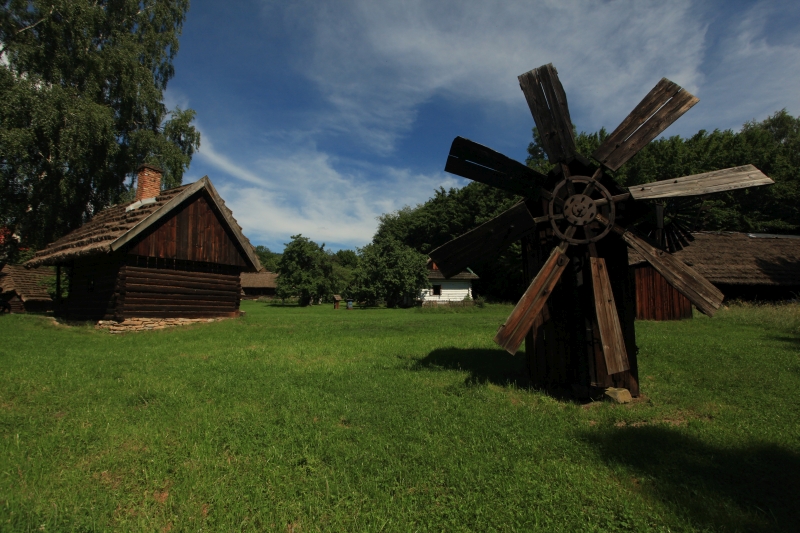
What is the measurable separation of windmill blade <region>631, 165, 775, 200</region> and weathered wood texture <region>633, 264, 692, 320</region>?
44.0ft

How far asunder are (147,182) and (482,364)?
16.6 m

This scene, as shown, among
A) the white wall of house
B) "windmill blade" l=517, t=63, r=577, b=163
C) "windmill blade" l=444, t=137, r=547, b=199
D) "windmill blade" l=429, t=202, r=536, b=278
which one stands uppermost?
"windmill blade" l=517, t=63, r=577, b=163

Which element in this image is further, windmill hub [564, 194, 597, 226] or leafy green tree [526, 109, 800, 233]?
leafy green tree [526, 109, 800, 233]

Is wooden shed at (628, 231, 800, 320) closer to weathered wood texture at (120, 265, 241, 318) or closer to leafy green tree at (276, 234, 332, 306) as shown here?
weathered wood texture at (120, 265, 241, 318)

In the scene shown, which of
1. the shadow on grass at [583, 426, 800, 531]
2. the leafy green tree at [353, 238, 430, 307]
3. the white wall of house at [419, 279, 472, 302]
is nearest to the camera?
the shadow on grass at [583, 426, 800, 531]

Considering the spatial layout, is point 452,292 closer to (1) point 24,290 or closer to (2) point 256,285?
(1) point 24,290

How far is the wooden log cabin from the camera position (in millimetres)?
15117

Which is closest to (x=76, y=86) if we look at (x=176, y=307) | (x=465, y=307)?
(x=176, y=307)

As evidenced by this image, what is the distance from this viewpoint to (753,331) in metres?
13.1

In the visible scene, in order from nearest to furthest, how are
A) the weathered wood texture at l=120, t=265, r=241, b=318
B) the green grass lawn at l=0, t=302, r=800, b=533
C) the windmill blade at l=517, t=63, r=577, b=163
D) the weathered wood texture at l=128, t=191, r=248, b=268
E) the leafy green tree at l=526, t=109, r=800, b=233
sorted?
the green grass lawn at l=0, t=302, r=800, b=533 < the windmill blade at l=517, t=63, r=577, b=163 < the weathered wood texture at l=120, t=265, r=241, b=318 < the weathered wood texture at l=128, t=191, r=248, b=268 < the leafy green tree at l=526, t=109, r=800, b=233

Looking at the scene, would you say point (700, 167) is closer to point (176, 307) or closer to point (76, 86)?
point (176, 307)

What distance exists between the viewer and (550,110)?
654 centimetres

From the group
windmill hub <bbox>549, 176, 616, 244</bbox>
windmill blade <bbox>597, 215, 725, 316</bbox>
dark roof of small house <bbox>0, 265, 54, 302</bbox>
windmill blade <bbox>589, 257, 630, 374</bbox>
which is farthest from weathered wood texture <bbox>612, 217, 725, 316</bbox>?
dark roof of small house <bbox>0, 265, 54, 302</bbox>

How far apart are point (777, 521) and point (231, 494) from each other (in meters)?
4.53
